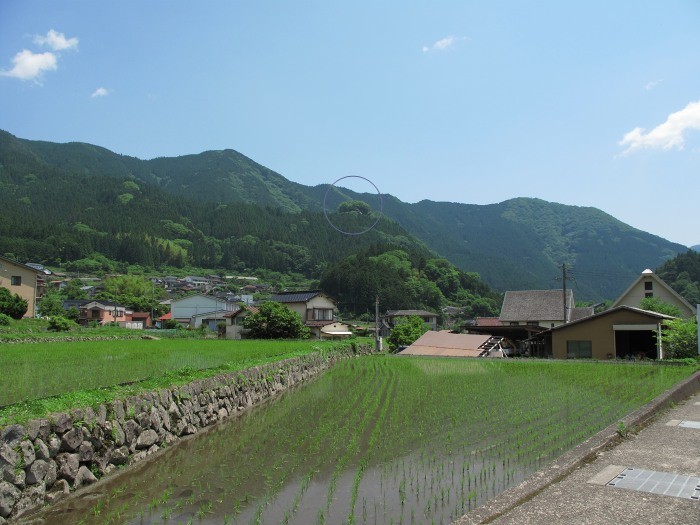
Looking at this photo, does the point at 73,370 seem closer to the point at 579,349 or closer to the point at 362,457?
the point at 362,457

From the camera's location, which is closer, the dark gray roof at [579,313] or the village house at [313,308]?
the dark gray roof at [579,313]

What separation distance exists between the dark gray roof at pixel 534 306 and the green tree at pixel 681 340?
20.8 m

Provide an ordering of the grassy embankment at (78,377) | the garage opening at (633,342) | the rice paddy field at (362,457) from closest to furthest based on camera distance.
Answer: the rice paddy field at (362,457)
the grassy embankment at (78,377)
the garage opening at (633,342)

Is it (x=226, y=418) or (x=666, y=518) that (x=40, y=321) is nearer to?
(x=226, y=418)

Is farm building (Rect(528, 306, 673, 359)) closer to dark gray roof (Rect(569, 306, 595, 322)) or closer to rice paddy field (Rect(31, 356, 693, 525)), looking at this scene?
rice paddy field (Rect(31, 356, 693, 525))

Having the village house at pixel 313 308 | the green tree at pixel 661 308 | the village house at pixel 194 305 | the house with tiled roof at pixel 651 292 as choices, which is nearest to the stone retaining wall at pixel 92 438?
the green tree at pixel 661 308

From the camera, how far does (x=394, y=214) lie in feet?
522

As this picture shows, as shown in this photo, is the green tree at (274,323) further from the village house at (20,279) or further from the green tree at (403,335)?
the village house at (20,279)

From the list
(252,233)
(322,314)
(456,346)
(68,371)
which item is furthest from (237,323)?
(252,233)

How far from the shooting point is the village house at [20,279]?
138 feet

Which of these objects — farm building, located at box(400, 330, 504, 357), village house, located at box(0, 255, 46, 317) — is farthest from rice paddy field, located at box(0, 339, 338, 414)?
village house, located at box(0, 255, 46, 317)

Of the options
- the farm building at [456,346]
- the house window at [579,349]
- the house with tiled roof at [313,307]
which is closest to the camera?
the house window at [579,349]

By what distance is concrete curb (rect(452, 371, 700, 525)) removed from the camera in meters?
4.43

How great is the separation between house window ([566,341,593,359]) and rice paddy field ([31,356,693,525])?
468 inches
